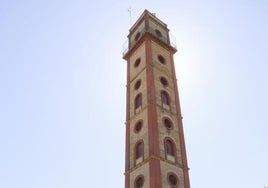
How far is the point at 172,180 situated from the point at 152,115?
5.96m

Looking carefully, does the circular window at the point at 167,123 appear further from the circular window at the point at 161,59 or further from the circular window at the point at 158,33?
the circular window at the point at 158,33

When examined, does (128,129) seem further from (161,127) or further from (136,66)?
(136,66)

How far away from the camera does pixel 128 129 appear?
106 feet

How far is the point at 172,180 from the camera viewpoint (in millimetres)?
27359

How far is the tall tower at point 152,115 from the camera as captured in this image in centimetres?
2747

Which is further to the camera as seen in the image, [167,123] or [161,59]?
[161,59]

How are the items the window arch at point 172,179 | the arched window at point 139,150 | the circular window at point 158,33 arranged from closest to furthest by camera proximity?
the window arch at point 172,179 < the arched window at point 139,150 < the circular window at point 158,33

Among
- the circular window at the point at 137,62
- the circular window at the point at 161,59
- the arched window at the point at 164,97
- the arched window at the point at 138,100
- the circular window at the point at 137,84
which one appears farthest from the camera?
the circular window at the point at 137,62

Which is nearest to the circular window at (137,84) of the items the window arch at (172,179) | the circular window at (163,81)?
the circular window at (163,81)

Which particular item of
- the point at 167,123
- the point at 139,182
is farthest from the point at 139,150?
the point at 167,123

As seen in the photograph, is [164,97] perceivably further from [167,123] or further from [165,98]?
[167,123]

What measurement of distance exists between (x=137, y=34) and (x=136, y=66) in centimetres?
535

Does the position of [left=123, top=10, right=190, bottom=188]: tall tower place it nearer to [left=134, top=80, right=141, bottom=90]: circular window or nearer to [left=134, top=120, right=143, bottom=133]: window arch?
[left=134, top=120, right=143, bottom=133]: window arch

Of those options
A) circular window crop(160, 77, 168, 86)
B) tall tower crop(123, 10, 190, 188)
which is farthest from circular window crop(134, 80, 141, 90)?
circular window crop(160, 77, 168, 86)
